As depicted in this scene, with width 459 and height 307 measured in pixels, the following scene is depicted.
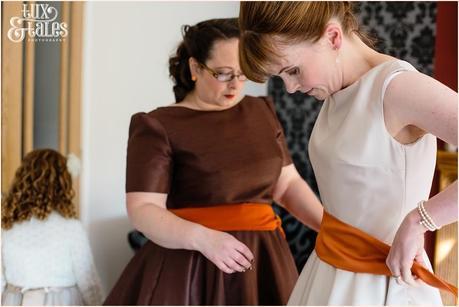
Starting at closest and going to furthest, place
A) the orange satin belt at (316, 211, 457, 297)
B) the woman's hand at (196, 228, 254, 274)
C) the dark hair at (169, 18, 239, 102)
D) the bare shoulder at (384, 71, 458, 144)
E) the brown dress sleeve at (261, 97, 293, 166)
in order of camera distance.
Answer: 1. the bare shoulder at (384, 71, 458, 144)
2. the orange satin belt at (316, 211, 457, 297)
3. the woman's hand at (196, 228, 254, 274)
4. the dark hair at (169, 18, 239, 102)
5. the brown dress sleeve at (261, 97, 293, 166)

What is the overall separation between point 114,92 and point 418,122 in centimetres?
83

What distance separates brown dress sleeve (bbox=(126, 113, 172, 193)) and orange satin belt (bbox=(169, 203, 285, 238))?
0.07m

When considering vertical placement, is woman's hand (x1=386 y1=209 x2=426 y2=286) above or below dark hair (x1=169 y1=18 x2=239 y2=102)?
below

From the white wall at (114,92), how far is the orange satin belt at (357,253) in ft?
1.94

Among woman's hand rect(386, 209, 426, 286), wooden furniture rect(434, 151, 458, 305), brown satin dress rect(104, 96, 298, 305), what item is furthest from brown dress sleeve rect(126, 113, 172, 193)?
wooden furniture rect(434, 151, 458, 305)

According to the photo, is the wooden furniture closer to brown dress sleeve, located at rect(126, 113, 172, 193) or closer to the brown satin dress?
the brown satin dress

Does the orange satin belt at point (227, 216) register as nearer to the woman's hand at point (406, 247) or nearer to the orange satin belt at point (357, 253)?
the orange satin belt at point (357, 253)

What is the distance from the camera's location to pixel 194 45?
1246mm

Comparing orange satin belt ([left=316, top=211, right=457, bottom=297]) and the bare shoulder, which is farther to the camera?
orange satin belt ([left=316, top=211, right=457, bottom=297])

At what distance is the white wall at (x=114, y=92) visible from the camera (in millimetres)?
1391

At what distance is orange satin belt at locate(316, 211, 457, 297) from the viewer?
34.9 inches

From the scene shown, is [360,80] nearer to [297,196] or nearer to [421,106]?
[421,106]

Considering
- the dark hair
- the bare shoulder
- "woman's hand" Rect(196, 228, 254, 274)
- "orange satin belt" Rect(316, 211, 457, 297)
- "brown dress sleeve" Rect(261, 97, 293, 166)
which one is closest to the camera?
the bare shoulder

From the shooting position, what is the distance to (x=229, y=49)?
3.95ft
